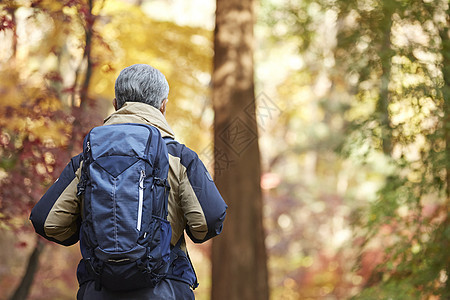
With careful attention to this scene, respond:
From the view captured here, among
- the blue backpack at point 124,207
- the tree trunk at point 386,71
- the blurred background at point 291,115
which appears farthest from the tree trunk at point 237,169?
the blue backpack at point 124,207

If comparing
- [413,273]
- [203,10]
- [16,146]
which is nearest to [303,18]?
[413,273]

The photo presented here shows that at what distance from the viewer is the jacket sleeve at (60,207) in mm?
1902

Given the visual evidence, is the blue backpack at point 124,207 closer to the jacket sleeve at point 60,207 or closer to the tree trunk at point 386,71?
the jacket sleeve at point 60,207

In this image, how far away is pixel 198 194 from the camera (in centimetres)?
188

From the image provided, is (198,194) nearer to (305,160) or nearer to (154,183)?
(154,183)

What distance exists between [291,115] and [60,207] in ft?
40.9

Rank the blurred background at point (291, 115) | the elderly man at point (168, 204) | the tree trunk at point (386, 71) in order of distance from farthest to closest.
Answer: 1. the tree trunk at point (386, 71)
2. the blurred background at point (291, 115)
3. the elderly man at point (168, 204)

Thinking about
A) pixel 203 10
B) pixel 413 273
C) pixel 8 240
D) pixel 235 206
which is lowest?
pixel 8 240

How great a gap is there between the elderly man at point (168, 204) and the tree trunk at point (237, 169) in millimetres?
3330

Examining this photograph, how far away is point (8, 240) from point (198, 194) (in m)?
9.68

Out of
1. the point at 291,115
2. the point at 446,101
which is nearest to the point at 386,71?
the point at 446,101

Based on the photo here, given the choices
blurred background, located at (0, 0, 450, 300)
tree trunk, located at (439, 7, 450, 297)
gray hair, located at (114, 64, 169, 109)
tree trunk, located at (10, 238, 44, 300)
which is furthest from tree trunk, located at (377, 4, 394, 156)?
gray hair, located at (114, 64, 169, 109)

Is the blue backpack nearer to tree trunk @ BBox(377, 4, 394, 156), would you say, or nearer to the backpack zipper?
the backpack zipper

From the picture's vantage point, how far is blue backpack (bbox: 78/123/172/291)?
1733 mm
